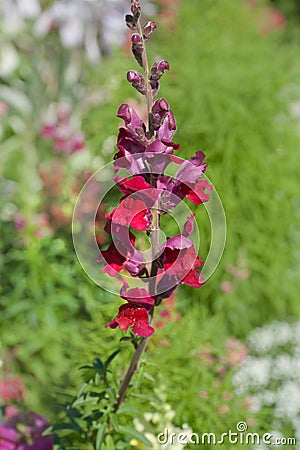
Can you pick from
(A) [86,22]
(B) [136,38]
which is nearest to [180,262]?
(B) [136,38]

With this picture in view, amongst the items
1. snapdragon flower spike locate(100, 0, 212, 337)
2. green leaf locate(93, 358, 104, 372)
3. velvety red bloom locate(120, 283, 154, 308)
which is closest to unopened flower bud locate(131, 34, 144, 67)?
snapdragon flower spike locate(100, 0, 212, 337)

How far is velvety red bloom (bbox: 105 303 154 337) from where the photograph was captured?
0.89 metres

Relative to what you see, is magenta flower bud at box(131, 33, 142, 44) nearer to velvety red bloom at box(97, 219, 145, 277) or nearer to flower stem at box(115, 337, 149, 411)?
velvety red bloom at box(97, 219, 145, 277)

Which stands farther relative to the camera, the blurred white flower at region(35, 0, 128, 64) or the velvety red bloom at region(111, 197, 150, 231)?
A: the blurred white flower at region(35, 0, 128, 64)

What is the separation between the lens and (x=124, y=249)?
0.89 meters

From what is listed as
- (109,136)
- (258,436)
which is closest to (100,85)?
(109,136)

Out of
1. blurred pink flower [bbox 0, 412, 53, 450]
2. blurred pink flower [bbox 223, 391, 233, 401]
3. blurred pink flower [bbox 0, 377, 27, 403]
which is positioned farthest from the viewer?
blurred pink flower [bbox 0, 377, 27, 403]

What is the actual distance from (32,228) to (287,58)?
47.0 inches

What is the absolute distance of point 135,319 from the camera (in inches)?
35.4

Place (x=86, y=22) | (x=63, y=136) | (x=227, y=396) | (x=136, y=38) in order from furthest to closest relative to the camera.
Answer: (x=86, y=22) < (x=63, y=136) < (x=227, y=396) < (x=136, y=38)

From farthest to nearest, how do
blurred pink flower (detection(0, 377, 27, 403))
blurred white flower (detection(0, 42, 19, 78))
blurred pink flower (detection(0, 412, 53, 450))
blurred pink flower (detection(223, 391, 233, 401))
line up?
blurred white flower (detection(0, 42, 19, 78)), blurred pink flower (detection(0, 377, 27, 403)), blurred pink flower (detection(223, 391, 233, 401)), blurred pink flower (detection(0, 412, 53, 450))

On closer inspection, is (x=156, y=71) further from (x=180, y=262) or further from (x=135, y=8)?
(x=180, y=262)

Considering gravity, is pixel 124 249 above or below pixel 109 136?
below

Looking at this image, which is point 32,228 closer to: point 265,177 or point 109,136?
point 109,136
